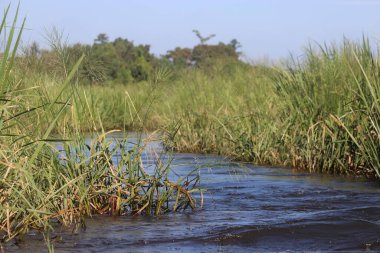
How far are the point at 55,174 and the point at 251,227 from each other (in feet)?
5.27

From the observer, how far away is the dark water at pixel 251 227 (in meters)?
4.96

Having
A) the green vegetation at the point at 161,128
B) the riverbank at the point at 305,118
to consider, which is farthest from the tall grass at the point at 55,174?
the riverbank at the point at 305,118

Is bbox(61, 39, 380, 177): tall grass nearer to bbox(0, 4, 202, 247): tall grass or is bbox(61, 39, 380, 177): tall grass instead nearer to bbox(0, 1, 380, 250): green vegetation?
bbox(0, 1, 380, 250): green vegetation

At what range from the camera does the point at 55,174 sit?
5.37m

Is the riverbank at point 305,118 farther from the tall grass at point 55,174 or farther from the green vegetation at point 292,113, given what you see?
the tall grass at point 55,174

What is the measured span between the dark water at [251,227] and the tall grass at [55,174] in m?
0.15

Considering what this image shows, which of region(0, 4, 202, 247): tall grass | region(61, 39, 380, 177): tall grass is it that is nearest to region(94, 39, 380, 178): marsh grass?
region(61, 39, 380, 177): tall grass

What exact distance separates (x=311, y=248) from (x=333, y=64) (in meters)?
4.42

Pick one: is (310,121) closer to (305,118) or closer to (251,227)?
(305,118)

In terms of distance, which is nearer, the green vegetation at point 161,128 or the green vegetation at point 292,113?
the green vegetation at point 161,128

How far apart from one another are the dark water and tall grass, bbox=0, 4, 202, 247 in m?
0.15

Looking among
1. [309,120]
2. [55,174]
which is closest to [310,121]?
[309,120]

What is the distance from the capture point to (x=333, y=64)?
8.88m

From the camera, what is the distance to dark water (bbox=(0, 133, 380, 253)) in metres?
4.96
